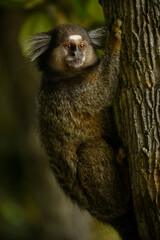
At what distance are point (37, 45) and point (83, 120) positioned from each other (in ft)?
4.73

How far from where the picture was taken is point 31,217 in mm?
9492

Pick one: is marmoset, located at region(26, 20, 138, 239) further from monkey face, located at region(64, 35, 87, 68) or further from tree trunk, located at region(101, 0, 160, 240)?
tree trunk, located at region(101, 0, 160, 240)

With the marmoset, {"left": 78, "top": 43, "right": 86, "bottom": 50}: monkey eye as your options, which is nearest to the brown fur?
the marmoset

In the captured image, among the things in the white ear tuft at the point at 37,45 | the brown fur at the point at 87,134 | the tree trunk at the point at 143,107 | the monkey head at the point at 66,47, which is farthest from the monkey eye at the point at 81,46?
the tree trunk at the point at 143,107

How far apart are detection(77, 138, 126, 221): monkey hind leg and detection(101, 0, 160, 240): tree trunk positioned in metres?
0.57

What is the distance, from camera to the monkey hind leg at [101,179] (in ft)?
12.7

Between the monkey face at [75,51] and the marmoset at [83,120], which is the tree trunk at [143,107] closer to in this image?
the marmoset at [83,120]

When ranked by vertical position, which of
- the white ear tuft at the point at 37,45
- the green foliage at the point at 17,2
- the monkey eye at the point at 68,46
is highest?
the green foliage at the point at 17,2

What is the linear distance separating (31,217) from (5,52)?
16.0ft

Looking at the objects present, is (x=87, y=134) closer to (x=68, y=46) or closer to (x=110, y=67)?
(x=110, y=67)

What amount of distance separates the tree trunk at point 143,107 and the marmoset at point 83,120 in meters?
0.32

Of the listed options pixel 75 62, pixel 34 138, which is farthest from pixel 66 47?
pixel 34 138

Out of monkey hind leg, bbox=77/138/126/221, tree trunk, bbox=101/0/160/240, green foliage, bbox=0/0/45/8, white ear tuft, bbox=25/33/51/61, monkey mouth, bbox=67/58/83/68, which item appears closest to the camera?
tree trunk, bbox=101/0/160/240

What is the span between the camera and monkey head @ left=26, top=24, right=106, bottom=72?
4488 mm
